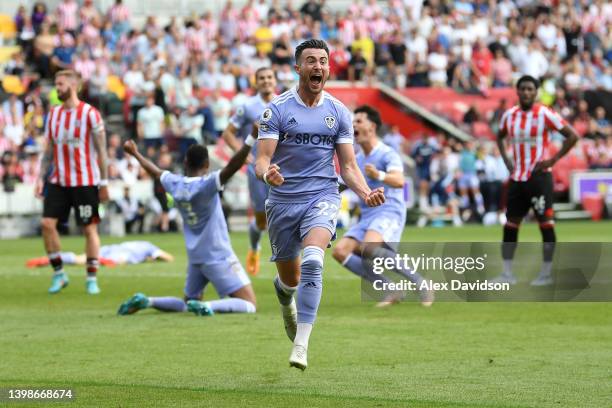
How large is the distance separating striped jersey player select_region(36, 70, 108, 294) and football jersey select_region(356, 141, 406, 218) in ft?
10.9

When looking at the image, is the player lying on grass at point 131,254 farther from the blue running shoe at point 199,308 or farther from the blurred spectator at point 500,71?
the blurred spectator at point 500,71

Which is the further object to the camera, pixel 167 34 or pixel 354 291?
pixel 167 34

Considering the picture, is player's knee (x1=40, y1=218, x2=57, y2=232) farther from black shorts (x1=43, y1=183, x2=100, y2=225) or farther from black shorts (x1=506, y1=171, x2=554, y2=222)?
black shorts (x1=506, y1=171, x2=554, y2=222)

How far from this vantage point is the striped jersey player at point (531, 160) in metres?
15.9

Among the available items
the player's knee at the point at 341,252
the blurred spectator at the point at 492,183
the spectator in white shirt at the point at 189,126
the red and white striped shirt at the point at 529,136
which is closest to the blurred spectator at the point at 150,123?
the spectator in white shirt at the point at 189,126

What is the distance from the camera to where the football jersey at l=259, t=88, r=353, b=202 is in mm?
9469

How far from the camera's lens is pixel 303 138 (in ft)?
31.2

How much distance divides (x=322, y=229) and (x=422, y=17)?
30.3 meters

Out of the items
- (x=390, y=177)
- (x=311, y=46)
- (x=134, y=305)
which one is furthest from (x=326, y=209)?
(x=390, y=177)

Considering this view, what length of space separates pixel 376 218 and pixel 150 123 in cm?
1676

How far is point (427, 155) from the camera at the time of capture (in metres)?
34.1

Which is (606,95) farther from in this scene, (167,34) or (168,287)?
(168,287)

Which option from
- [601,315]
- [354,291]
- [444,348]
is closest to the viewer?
[444,348]

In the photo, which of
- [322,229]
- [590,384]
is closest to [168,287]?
[322,229]
